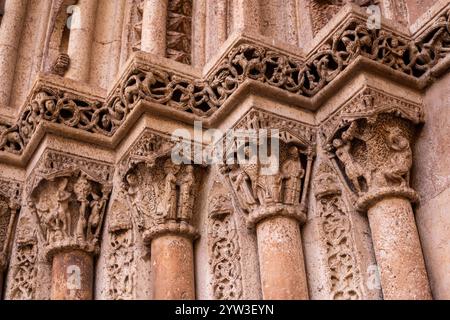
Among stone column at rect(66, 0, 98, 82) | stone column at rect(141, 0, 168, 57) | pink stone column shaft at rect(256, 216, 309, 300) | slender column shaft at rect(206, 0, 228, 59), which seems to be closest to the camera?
pink stone column shaft at rect(256, 216, 309, 300)

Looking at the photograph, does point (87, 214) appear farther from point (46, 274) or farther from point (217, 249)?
point (217, 249)

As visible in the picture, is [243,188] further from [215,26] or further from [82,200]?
[215,26]

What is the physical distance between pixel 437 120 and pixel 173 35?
1.62 meters

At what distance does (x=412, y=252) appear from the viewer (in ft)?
10.2

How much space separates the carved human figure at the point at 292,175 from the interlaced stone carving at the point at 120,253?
803 mm

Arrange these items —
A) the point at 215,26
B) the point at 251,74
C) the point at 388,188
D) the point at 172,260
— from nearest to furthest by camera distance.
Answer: the point at 388,188 < the point at 172,260 < the point at 251,74 < the point at 215,26

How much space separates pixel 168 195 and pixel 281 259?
2.16ft

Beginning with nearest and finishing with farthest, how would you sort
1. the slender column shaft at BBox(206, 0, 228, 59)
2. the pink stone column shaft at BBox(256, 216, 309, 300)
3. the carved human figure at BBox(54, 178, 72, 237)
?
the pink stone column shaft at BBox(256, 216, 309, 300), the carved human figure at BBox(54, 178, 72, 237), the slender column shaft at BBox(206, 0, 228, 59)

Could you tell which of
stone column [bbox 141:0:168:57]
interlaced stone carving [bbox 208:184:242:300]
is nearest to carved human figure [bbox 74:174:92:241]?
interlaced stone carving [bbox 208:184:242:300]

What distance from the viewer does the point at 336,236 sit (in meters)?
3.29

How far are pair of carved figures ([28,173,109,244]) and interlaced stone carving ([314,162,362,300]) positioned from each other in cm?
109

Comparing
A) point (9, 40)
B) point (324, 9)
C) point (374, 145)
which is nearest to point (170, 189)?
point (374, 145)

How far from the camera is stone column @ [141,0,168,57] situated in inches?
165

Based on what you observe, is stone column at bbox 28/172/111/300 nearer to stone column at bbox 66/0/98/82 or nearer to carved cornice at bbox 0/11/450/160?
carved cornice at bbox 0/11/450/160
